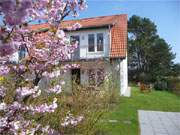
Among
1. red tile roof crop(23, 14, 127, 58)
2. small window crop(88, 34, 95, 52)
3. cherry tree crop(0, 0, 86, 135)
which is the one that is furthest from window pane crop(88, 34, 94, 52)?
cherry tree crop(0, 0, 86, 135)

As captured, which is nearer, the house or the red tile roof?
the house

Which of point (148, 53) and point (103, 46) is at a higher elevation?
point (148, 53)

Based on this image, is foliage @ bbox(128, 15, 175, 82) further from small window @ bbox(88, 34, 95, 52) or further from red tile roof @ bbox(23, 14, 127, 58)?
small window @ bbox(88, 34, 95, 52)

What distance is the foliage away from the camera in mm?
49594

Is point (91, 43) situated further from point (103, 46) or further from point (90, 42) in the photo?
point (103, 46)

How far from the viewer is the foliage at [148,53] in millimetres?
49594

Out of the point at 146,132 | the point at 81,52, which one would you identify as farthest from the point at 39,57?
the point at 81,52

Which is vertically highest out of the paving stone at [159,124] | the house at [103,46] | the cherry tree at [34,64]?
the house at [103,46]

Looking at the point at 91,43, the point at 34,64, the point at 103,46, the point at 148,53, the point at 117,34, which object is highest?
the point at 148,53

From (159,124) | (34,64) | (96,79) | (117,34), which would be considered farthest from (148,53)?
(34,64)

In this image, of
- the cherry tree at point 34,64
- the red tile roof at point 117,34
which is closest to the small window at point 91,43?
the red tile roof at point 117,34

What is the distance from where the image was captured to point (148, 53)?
51.3 metres

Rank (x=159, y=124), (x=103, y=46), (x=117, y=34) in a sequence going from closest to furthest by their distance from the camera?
1. (x=159, y=124)
2. (x=103, y=46)
3. (x=117, y=34)

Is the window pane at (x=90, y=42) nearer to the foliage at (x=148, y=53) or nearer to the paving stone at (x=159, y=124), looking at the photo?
the paving stone at (x=159, y=124)
